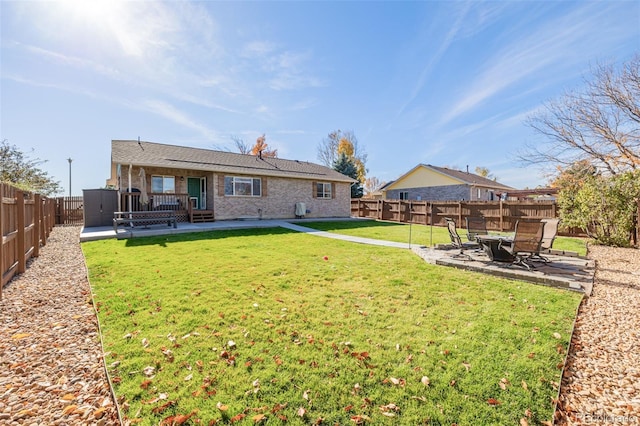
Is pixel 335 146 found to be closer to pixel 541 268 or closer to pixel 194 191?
pixel 194 191

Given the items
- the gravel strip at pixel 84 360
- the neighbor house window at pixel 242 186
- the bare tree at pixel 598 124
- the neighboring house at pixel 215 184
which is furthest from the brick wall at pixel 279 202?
the bare tree at pixel 598 124

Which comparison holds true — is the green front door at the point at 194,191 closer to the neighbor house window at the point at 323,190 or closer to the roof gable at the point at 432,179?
the neighbor house window at the point at 323,190

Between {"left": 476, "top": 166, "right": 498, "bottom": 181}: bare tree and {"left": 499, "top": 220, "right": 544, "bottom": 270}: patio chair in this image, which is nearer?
{"left": 499, "top": 220, "right": 544, "bottom": 270}: patio chair

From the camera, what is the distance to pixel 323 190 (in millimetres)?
19938

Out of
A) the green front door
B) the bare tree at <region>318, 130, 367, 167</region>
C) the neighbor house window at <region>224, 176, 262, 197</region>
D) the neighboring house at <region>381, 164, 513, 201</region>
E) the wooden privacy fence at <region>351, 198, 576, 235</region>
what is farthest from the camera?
the bare tree at <region>318, 130, 367, 167</region>

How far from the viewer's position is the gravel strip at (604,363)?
223 cm

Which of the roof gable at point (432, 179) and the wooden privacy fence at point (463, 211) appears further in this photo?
the roof gable at point (432, 179)

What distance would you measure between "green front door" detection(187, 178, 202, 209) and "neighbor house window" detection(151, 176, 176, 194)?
908 mm

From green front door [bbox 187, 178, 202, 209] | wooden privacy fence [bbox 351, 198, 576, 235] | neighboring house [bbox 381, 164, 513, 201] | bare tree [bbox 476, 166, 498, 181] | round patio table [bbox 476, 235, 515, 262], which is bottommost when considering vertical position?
round patio table [bbox 476, 235, 515, 262]

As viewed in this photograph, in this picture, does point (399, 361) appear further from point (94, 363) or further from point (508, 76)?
point (508, 76)

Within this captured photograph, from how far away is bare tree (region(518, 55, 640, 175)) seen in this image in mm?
12133

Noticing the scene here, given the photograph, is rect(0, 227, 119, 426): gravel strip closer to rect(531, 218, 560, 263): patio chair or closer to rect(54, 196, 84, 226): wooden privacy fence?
rect(531, 218, 560, 263): patio chair

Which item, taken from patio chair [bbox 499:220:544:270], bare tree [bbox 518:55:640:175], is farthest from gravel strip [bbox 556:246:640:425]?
bare tree [bbox 518:55:640:175]

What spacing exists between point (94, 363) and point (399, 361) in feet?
10.3
